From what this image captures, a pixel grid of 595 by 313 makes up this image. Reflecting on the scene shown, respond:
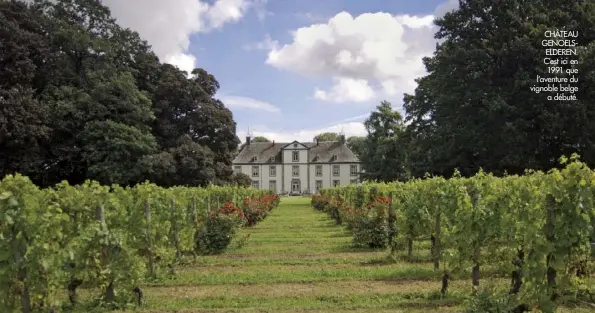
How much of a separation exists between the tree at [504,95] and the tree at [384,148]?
11364mm

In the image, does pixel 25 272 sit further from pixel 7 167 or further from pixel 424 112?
pixel 424 112

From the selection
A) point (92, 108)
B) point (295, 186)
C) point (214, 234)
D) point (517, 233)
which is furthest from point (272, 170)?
point (517, 233)

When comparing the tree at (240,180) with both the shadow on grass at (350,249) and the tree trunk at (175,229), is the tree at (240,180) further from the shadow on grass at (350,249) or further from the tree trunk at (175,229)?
the tree trunk at (175,229)

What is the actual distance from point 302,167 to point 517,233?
2547 inches

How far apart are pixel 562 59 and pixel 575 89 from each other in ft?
5.32

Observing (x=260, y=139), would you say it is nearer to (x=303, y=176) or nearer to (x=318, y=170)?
(x=303, y=176)

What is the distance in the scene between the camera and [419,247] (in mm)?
12414

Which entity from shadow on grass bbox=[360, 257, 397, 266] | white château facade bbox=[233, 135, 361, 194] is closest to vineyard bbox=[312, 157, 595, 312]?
shadow on grass bbox=[360, 257, 397, 266]

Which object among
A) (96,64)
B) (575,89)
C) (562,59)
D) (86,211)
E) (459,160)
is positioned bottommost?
(86,211)

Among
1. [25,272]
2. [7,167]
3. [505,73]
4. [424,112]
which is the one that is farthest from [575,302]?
[7,167]

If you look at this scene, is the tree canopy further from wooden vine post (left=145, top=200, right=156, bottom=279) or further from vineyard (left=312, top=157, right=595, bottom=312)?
vineyard (left=312, top=157, right=595, bottom=312)

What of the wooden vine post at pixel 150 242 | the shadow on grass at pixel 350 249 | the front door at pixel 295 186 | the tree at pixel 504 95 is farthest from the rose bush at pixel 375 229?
the front door at pixel 295 186

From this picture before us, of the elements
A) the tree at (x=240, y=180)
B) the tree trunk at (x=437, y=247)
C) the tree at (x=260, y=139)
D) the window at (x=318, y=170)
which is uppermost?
the tree at (x=260, y=139)

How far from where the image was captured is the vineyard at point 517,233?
509 centimetres
